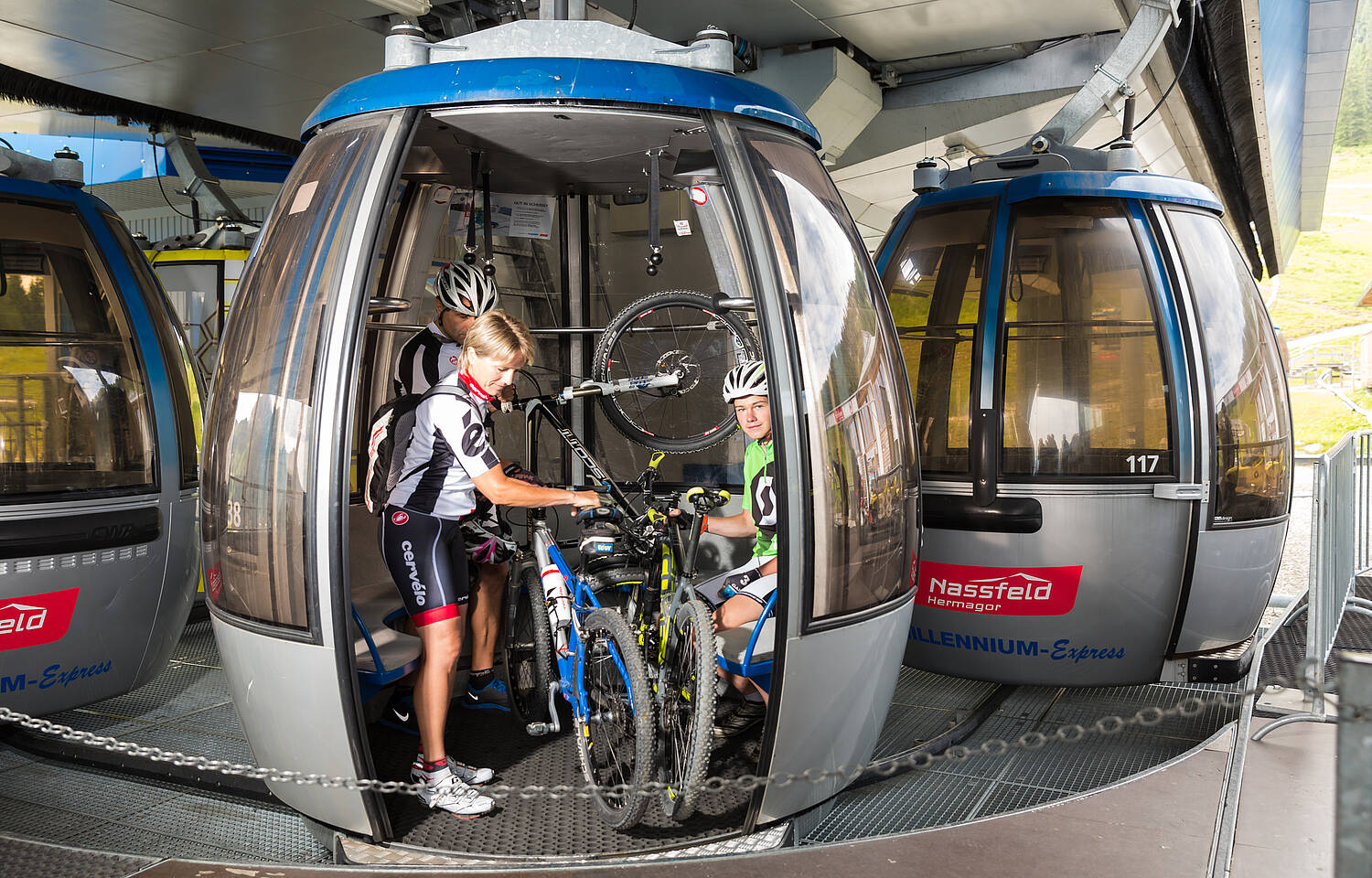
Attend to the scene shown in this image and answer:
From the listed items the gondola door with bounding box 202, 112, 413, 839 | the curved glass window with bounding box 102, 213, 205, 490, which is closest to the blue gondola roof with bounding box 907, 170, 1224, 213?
the gondola door with bounding box 202, 112, 413, 839

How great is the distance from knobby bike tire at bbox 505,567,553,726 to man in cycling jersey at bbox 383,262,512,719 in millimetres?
104

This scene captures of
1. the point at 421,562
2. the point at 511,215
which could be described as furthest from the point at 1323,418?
the point at 421,562

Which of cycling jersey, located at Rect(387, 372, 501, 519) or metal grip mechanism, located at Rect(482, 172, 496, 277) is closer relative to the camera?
cycling jersey, located at Rect(387, 372, 501, 519)

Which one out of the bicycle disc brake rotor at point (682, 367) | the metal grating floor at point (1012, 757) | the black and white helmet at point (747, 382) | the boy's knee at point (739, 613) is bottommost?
the metal grating floor at point (1012, 757)

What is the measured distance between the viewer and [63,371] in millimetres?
4875

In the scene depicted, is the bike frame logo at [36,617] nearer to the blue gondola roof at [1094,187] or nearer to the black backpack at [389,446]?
the black backpack at [389,446]

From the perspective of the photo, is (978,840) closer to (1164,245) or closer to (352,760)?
(352,760)

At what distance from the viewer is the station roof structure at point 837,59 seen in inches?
316

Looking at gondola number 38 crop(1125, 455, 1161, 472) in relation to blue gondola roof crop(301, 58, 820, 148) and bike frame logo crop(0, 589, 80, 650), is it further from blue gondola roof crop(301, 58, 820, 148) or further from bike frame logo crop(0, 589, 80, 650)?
bike frame logo crop(0, 589, 80, 650)

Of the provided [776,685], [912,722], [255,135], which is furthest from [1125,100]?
[255,135]

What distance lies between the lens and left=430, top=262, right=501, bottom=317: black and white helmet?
4625mm

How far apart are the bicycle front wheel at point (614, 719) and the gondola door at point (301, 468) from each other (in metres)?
0.73

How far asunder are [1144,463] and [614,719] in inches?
109

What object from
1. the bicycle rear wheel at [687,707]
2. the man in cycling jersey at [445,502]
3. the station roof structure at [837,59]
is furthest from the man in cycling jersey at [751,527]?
the station roof structure at [837,59]
